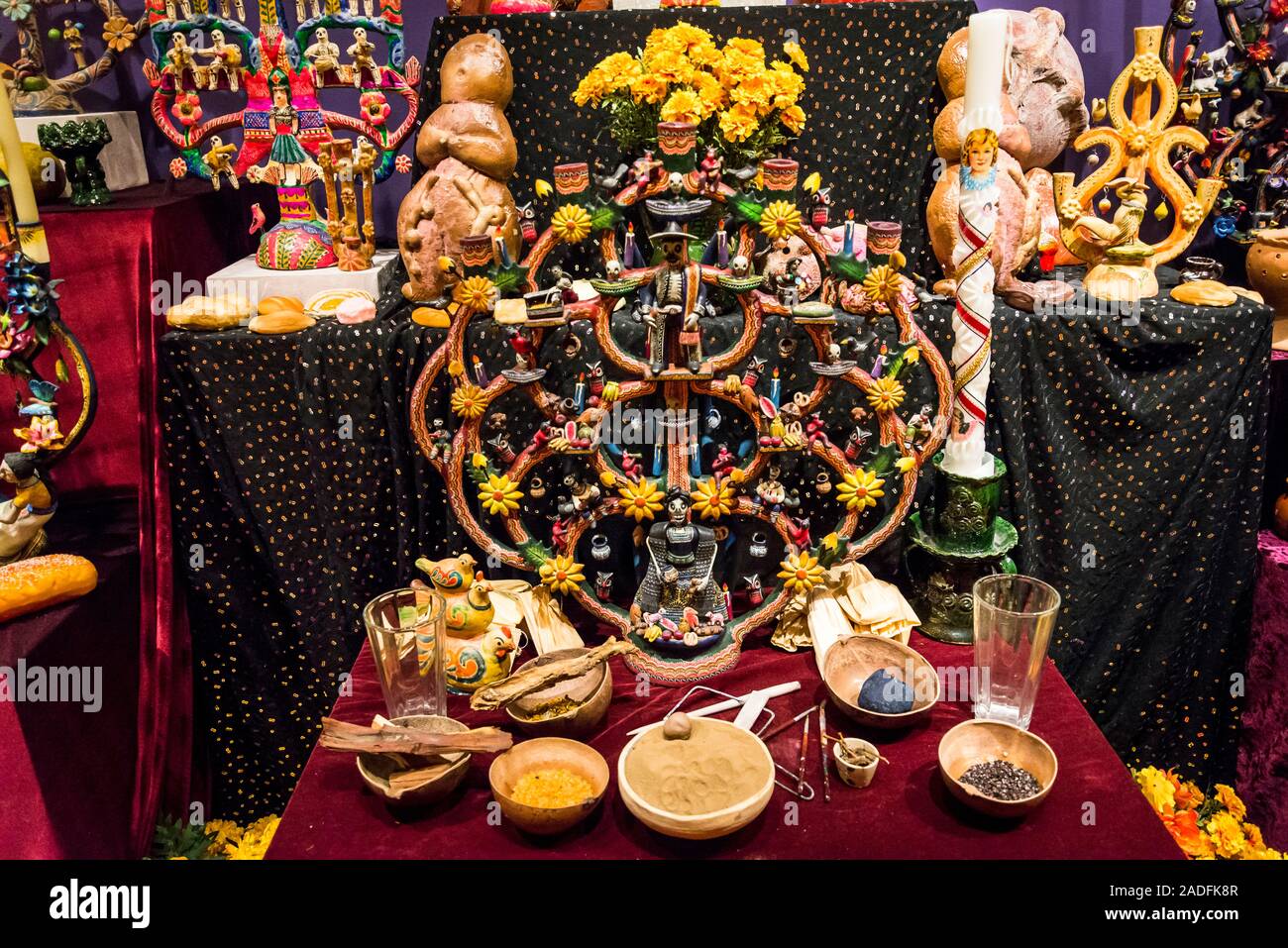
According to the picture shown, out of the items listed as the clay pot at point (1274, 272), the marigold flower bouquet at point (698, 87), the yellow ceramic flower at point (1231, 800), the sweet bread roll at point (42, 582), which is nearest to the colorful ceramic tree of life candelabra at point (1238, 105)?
the clay pot at point (1274, 272)

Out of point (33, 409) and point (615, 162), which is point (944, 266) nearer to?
point (615, 162)

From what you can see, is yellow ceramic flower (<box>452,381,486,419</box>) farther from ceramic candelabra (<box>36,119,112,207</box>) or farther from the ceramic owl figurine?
ceramic candelabra (<box>36,119,112,207</box>)

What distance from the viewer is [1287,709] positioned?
2295 millimetres

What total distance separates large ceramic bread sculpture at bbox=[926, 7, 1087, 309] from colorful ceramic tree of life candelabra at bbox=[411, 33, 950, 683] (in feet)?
1.25

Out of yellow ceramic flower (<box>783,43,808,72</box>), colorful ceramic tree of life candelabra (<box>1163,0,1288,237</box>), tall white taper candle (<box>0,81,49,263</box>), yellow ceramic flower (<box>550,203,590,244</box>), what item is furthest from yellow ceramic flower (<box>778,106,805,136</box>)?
tall white taper candle (<box>0,81,49,263</box>)

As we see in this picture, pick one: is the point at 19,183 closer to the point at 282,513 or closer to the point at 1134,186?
the point at 282,513

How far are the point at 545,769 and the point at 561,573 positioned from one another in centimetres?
36

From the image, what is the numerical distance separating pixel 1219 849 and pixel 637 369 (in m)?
1.81

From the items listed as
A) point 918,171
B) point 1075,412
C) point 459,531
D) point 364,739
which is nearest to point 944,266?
point 918,171

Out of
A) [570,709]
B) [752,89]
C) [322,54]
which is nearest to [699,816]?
[570,709]

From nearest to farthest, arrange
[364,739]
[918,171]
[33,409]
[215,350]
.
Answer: [364,739], [33,409], [215,350], [918,171]

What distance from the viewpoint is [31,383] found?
6.37 ft

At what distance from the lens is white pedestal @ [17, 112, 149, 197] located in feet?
7.99

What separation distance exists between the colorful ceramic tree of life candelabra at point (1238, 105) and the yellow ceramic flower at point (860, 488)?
1.25 m
